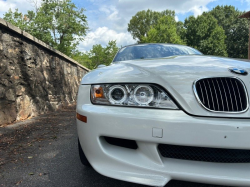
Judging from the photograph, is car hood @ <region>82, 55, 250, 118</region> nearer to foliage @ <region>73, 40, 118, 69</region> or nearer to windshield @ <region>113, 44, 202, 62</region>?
windshield @ <region>113, 44, 202, 62</region>

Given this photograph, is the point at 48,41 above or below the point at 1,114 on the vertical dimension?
above

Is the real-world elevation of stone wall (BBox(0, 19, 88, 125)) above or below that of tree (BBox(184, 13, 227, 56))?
below

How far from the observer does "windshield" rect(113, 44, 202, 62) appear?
284cm

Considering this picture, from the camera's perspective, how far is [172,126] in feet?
3.95

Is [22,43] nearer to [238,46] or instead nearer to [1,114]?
[1,114]

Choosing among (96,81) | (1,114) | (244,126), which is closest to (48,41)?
(1,114)

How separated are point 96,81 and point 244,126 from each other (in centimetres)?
106

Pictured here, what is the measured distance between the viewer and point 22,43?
5.02 meters

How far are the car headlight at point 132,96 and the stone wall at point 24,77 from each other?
10.8ft

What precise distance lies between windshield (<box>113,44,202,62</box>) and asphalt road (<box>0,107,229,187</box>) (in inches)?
60.1

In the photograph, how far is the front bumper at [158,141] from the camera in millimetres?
1167

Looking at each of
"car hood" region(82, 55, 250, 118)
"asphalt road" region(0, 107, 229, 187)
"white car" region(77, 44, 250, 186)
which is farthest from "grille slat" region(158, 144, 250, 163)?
"asphalt road" region(0, 107, 229, 187)

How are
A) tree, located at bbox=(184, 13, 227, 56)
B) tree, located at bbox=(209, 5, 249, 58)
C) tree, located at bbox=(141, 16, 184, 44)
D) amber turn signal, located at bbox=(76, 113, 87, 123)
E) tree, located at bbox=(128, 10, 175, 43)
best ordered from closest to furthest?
amber turn signal, located at bbox=(76, 113, 87, 123) → tree, located at bbox=(141, 16, 184, 44) → tree, located at bbox=(184, 13, 227, 56) → tree, located at bbox=(209, 5, 249, 58) → tree, located at bbox=(128, 10, 175, 43)

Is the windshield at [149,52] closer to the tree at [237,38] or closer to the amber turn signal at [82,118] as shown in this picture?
the amber turn signal at [82,118]
